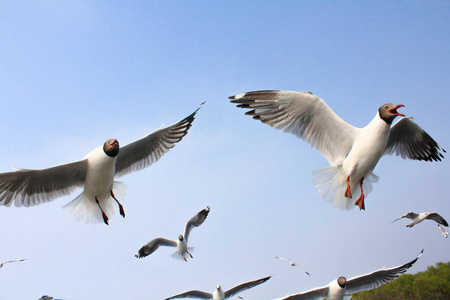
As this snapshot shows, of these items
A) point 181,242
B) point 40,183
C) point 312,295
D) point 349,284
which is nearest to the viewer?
point 40,183

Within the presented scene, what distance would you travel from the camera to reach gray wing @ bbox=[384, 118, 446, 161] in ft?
18.5

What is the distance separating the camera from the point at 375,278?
7.71 meters

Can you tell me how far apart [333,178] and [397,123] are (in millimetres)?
1267

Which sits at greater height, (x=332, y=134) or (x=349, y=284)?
(x=332, y=134)

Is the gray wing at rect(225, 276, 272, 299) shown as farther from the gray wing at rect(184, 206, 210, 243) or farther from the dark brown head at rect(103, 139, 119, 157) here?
the dark brown head at rect(103, 139, 119, 157)

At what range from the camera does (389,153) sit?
5.84 metres

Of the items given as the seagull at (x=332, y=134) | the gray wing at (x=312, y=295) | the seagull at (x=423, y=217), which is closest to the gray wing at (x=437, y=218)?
the seagull at (x=423, y=217)

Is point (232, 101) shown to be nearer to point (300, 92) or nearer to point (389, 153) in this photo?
point (300, 92)

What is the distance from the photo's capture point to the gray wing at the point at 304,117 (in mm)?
4707

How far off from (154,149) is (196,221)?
177 inches

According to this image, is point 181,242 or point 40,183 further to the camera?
point 181,242

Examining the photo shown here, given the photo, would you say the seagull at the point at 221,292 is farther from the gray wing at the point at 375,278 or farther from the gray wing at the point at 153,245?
the gray wing at the point at 375,278

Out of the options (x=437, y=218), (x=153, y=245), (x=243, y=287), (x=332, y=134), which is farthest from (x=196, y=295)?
(x=332, y=134)

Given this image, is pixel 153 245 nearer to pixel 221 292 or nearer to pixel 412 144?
pixel 221 292
